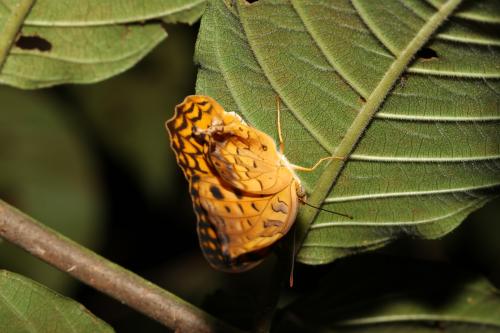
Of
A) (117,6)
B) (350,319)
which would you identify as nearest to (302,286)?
(350,319)

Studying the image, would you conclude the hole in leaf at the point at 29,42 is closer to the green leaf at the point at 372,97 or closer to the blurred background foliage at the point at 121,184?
the green leaf at the point at 372,97

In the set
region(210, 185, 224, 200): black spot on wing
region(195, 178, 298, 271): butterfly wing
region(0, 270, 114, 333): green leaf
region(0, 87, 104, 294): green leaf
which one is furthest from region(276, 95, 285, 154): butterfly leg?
region(0, 87, 104, 294): green leaf

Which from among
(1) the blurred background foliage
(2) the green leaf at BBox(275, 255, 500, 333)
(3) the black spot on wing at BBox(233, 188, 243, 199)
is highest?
(3) the black spot on wing at BBox(233, 188, 243, 199)

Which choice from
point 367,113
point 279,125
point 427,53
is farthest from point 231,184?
point 427,53

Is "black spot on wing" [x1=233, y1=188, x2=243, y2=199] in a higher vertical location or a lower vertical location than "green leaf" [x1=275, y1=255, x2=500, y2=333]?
higher

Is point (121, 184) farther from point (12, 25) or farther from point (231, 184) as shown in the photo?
point (231, 184)

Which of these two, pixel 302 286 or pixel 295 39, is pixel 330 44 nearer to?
pixel 295 39

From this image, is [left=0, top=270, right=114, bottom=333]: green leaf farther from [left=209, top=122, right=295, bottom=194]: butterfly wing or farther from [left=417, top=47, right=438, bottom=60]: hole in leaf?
[left=417, top=47, right=438, bottom=60]: hole in leaf
